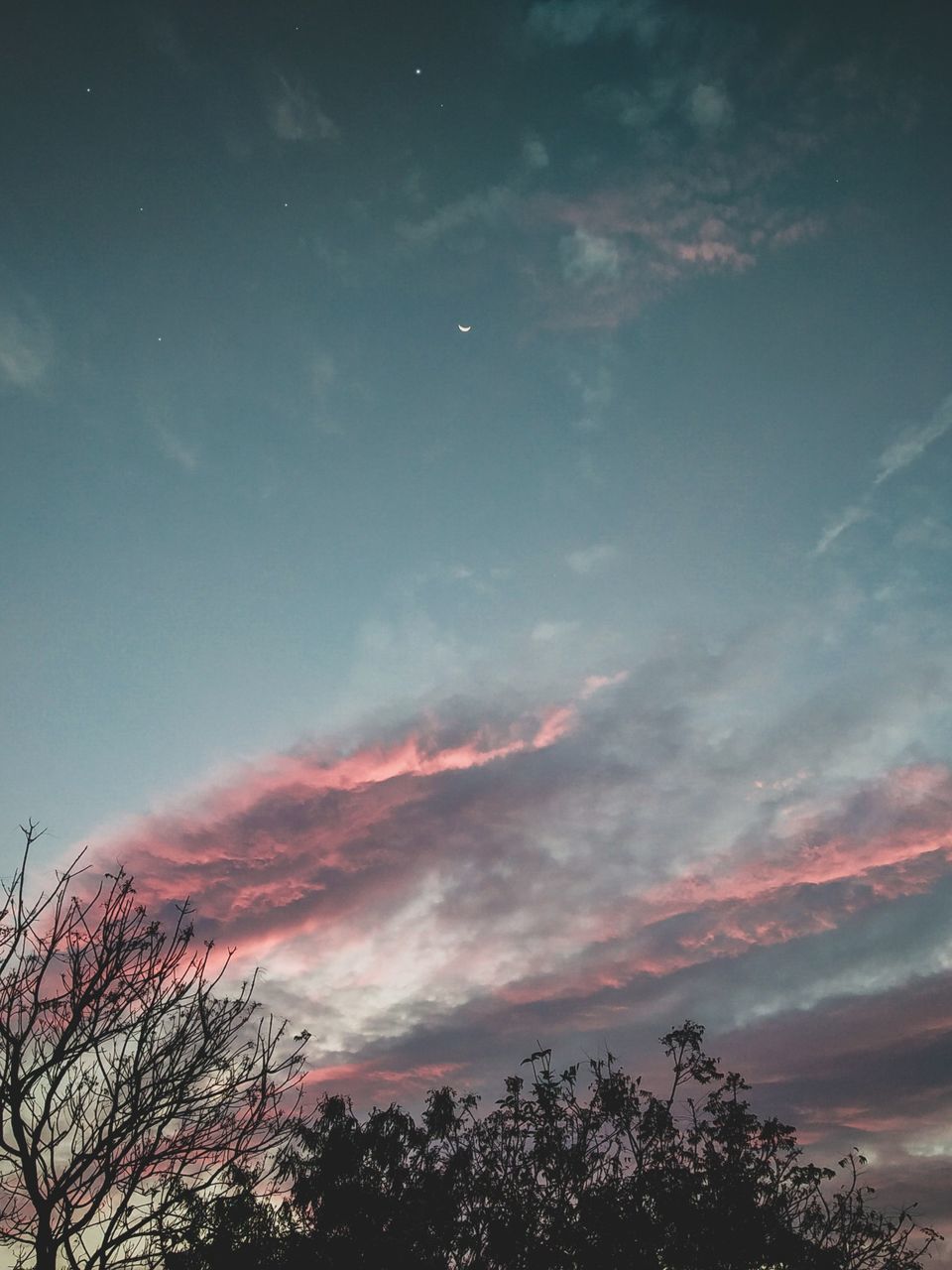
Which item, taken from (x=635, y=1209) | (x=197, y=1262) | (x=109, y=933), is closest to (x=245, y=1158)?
(x=109, y=933)

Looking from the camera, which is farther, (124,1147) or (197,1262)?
(197,1262)

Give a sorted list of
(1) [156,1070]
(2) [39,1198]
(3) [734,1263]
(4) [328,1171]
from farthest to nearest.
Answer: (4) [328,1171] → (3) [734,1263] → (1) [156,1070] → (2) [39,1198]

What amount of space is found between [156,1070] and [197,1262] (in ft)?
32.6

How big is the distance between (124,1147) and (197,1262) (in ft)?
31.4

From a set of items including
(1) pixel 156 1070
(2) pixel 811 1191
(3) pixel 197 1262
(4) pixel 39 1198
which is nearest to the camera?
(4) pixel 39 1198

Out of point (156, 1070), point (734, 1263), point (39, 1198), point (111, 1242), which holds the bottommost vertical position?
point (734, 1263)

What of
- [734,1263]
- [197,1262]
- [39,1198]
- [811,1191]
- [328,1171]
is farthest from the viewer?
[328,1171]

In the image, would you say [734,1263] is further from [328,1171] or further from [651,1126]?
[328,1171]

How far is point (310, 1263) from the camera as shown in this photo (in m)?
19.1

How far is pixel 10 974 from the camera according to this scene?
817 centimetres

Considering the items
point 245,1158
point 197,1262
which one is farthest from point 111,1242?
point 197,1262

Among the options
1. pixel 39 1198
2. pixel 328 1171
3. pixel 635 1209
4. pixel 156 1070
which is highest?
pixel 156 1070

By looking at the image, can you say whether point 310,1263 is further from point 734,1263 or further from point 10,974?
point 10,974

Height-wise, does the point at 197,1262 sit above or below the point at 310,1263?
above
